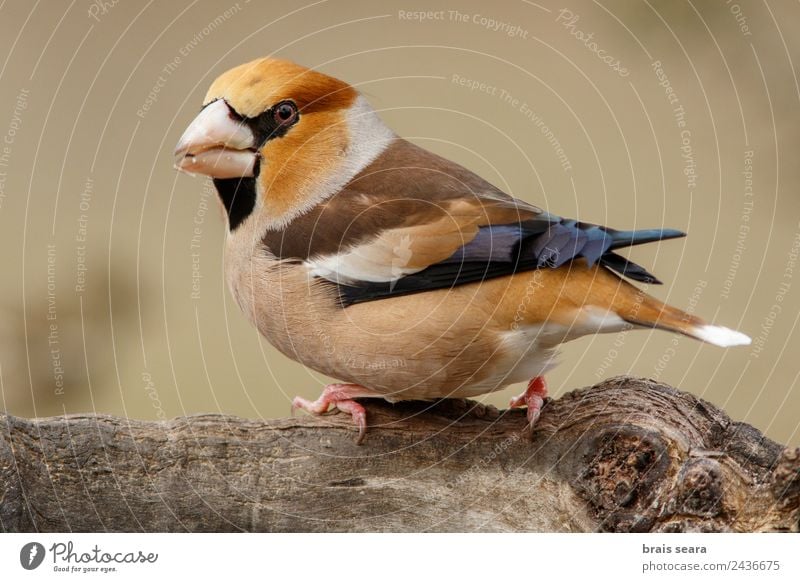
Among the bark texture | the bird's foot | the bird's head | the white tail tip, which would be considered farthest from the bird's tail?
the bird's head

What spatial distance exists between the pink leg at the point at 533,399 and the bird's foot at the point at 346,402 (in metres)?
0.47

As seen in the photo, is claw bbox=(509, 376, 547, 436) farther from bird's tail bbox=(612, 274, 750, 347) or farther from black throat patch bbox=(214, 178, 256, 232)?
black throat patch bbox=(214, 178, 256, 232)

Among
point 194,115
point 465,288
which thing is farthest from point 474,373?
point 194,115

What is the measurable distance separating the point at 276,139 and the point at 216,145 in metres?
0.19

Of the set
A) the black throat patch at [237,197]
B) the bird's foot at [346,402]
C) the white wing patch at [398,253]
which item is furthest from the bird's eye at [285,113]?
the bird's foot at [346,402]

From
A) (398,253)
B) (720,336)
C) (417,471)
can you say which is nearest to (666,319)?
(720,336)

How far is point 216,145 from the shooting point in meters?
3.22

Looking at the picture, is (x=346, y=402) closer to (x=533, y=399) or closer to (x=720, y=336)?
(x=533, y=399)

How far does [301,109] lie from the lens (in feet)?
10.9

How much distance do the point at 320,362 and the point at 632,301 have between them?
905 mm

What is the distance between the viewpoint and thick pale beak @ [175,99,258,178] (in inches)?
126

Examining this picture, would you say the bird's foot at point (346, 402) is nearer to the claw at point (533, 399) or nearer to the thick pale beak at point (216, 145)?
the claw at point (533, 399)

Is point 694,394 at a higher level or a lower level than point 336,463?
higher

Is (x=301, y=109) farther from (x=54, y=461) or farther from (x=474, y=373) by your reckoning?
(x=54, y=461)
